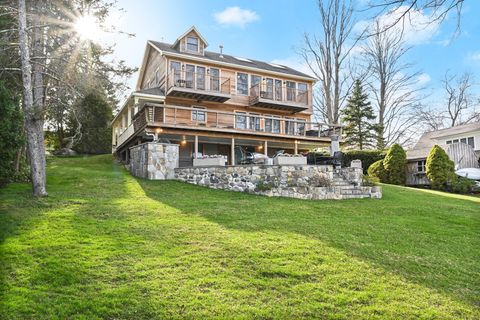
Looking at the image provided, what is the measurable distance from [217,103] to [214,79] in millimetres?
1381

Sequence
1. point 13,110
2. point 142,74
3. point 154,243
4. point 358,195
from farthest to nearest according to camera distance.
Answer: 1. point 142,74
2. point 358,195
3. point 13,110
4. point 154,243

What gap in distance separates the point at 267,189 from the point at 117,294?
29.5 feet

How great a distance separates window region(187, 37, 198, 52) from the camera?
21141 millimetres

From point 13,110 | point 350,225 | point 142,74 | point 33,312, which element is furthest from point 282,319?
point 142,74

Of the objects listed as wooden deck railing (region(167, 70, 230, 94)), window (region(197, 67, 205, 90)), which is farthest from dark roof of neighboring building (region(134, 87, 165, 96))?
window (region(197, 67, 205, 90))

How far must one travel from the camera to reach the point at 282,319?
4246 millimetres

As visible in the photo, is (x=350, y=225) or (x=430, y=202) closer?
(x=350, y=225)

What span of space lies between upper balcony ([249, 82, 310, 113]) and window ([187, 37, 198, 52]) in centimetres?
416

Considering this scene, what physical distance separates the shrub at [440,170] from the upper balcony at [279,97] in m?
7.80

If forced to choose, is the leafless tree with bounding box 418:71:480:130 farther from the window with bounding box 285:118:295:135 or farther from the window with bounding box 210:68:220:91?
the window with bounding box 210:68:220:91

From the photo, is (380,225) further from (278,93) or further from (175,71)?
(278,93)

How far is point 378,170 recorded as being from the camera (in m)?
22.2

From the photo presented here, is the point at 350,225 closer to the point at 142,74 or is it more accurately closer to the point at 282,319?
the point at 282,319

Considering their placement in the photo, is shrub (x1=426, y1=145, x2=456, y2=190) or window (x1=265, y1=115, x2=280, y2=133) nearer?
shrub (x1=426, y1=145, x2=456, y2=190)
